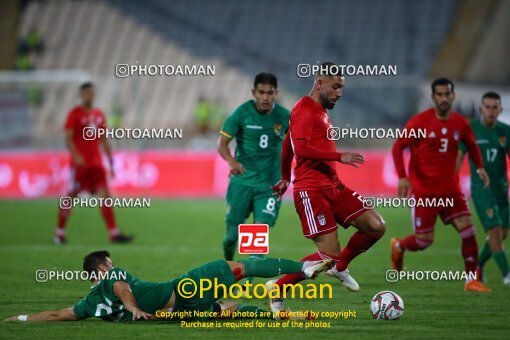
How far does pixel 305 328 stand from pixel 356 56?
86.0 feet

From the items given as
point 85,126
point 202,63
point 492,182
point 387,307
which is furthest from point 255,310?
point 202,63

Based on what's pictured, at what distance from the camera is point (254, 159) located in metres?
11.9

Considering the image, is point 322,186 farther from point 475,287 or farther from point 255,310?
point 475,287

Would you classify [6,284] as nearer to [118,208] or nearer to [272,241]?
[272,241]

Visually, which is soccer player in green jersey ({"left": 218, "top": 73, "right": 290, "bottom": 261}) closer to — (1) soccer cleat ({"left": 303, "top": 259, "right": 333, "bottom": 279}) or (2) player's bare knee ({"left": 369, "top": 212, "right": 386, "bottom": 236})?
(2) player's bare knee ({"left": 369, "top": 212, "right": 386, "bottom": 236})

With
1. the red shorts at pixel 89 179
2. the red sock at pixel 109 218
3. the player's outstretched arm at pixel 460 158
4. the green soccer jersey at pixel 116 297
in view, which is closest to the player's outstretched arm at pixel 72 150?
the red shorts at pixel 89 179

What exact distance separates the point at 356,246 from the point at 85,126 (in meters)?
8.12

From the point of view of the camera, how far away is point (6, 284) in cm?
1212

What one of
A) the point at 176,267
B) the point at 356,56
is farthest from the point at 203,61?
the point at 176,267

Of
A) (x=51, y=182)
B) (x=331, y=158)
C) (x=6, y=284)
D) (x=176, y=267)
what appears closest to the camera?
(x=331, y=158)

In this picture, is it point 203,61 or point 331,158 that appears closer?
point 331,158

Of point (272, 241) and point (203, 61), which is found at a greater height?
point (203, 61)

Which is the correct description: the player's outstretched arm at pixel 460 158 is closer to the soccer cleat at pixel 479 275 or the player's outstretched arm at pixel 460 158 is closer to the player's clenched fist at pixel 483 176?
the player's clenched fist at pixel 483 176

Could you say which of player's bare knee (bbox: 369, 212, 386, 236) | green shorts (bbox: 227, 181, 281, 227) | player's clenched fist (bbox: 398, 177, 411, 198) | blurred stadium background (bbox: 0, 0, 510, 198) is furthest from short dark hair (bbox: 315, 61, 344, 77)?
blurred stadium background (bbox: 0, 0, 510, 198)
